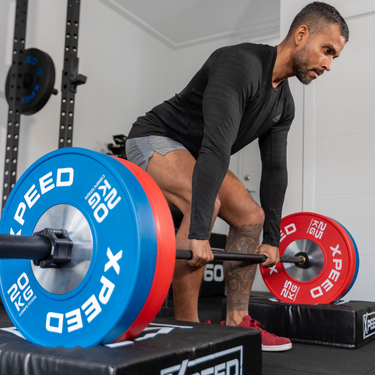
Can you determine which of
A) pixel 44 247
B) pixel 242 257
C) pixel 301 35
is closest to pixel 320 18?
pixel 301 35

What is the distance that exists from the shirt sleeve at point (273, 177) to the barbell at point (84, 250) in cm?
93

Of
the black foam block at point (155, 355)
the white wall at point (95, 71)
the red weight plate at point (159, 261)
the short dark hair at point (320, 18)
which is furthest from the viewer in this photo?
the white wall at point (95, 71)

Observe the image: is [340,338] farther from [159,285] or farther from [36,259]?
[36,259]

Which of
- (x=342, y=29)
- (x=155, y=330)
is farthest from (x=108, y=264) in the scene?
(x=342, y=29)

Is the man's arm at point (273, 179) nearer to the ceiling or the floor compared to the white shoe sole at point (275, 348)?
nearer to the ceiling

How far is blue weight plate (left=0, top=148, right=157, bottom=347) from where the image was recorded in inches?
32.0

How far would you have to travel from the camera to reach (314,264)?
2.00 m

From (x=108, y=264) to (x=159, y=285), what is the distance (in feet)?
0.37

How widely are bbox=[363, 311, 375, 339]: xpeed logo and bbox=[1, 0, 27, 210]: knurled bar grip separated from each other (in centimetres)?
223

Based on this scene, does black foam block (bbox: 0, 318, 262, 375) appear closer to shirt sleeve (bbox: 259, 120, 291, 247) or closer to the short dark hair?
shirt sleeve (bbox: 259, 120, 291, 247)

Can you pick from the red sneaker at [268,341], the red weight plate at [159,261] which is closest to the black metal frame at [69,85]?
the red sneaker at [268,341]

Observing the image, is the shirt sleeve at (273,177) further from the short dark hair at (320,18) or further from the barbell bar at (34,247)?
the barbell bar at (34,247)

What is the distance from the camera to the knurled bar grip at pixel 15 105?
2777 millimetres

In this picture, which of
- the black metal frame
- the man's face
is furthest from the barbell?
the black metal frame
